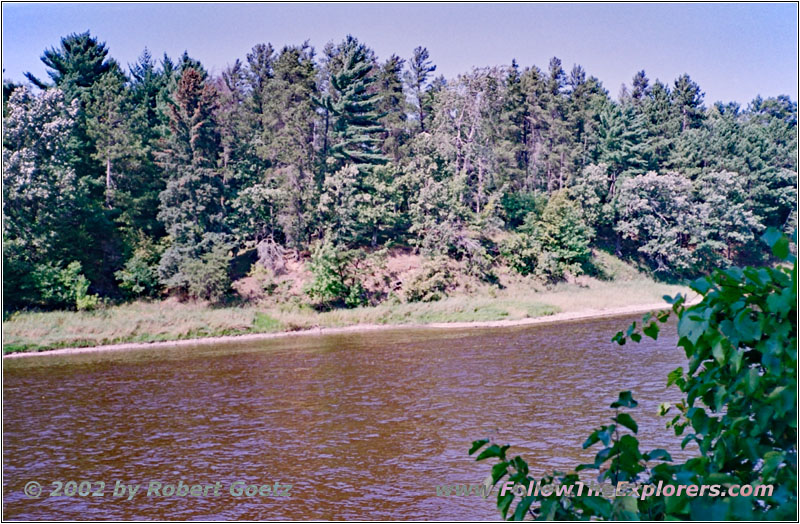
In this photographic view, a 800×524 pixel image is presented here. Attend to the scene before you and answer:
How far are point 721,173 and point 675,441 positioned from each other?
151 ft

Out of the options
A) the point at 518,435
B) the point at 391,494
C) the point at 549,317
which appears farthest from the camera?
the point at 549,317

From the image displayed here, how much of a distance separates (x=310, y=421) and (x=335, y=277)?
22710 mm

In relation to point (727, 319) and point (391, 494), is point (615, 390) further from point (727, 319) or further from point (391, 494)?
point (727, 319)

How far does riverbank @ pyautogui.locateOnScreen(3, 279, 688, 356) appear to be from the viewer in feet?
99.6

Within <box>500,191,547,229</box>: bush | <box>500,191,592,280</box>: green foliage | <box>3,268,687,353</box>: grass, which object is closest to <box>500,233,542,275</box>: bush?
<box>500,191,592,280</box>: green foliage

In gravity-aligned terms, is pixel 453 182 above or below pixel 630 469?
above

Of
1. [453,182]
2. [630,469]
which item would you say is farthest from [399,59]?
[630,469]

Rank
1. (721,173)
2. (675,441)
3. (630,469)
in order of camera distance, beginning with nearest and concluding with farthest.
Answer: (630,469) → (675,441) → (721,173)

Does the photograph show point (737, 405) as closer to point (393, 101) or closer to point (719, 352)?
point (719, 352)

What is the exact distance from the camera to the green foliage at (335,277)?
37.8m

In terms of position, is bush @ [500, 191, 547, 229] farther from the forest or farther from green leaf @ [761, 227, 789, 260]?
green leaf @ [761, 227, 789, 260]

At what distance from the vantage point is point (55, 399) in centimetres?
1948

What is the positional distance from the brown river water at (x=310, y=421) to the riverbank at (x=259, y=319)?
313 centimetres

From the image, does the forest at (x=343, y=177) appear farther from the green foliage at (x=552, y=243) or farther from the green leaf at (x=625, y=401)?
the green leaf at (x=625, y=401)
